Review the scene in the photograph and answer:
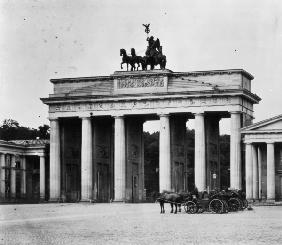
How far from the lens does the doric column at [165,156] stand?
299 feet

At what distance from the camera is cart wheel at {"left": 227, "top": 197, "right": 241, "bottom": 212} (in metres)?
57.7

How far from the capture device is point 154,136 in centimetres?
16138

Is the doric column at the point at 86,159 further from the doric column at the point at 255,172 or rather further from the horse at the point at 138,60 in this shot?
the doric column at the point at 255,172

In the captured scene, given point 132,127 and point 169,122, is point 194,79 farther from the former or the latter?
point 132,127

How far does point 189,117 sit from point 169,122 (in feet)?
21.8

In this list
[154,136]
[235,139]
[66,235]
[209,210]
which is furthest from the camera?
[154,136]

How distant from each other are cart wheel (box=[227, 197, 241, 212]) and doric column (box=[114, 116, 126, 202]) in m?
36.2

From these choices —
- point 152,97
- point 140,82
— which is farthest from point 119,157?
point 140,82

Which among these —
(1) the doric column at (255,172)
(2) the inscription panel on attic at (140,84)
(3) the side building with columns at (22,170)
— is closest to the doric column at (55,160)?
(3) the side building with columns at (22,170)

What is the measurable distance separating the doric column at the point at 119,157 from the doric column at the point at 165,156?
201 inches

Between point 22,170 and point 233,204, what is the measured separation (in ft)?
171

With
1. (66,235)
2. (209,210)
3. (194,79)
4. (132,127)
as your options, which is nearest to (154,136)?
(132,127)

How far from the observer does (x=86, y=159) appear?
95625 millimetres

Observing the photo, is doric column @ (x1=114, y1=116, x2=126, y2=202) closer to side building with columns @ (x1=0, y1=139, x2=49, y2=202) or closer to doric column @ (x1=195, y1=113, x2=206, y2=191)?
doric column @ (x1=195, y1=113, x2=206, y2=191)
